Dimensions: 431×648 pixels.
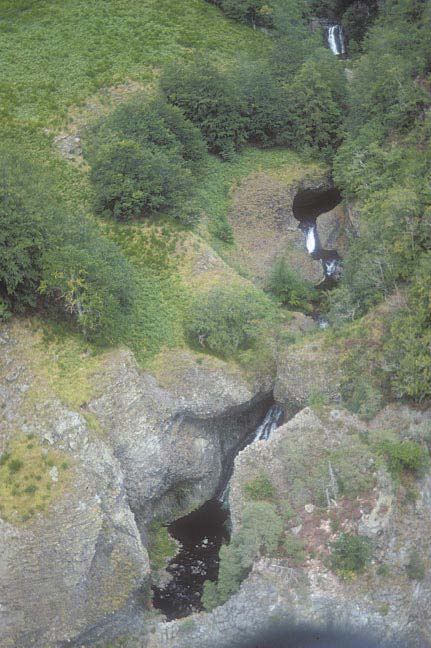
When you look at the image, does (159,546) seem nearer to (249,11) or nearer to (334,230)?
(334,230)

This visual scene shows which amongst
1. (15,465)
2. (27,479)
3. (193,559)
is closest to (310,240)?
(193,559)

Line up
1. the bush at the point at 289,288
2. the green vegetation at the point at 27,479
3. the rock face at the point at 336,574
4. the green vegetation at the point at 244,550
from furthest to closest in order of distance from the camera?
the bush at the point at 289,288 < the green vegetation at the point at 27,479 < the green vegetation at the point at 244,550 < the rock face at the point at 336,574

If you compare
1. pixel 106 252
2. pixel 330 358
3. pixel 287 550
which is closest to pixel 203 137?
pixel 106 252

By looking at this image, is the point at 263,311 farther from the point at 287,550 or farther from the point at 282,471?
the point at 287,550

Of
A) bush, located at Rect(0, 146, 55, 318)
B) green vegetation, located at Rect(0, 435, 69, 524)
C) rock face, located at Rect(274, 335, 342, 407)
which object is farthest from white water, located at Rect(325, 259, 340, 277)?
green vegetation, located at Rect(0, 435, 69, 524)

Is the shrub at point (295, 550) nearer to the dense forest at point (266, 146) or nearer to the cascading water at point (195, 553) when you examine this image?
the cascading water at point (195, 553)

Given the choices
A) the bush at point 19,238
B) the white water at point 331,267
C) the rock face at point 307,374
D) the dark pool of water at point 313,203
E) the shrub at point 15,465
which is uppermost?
the bush at point 19,238

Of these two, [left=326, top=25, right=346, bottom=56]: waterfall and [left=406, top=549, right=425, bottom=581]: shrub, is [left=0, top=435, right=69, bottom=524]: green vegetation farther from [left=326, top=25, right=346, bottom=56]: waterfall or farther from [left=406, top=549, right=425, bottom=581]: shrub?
[left=326, top=25, right=346, bottom=56]: waterfall

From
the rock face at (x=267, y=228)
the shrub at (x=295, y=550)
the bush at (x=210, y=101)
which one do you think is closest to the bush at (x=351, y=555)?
the shrub at (x=295, y=550)
